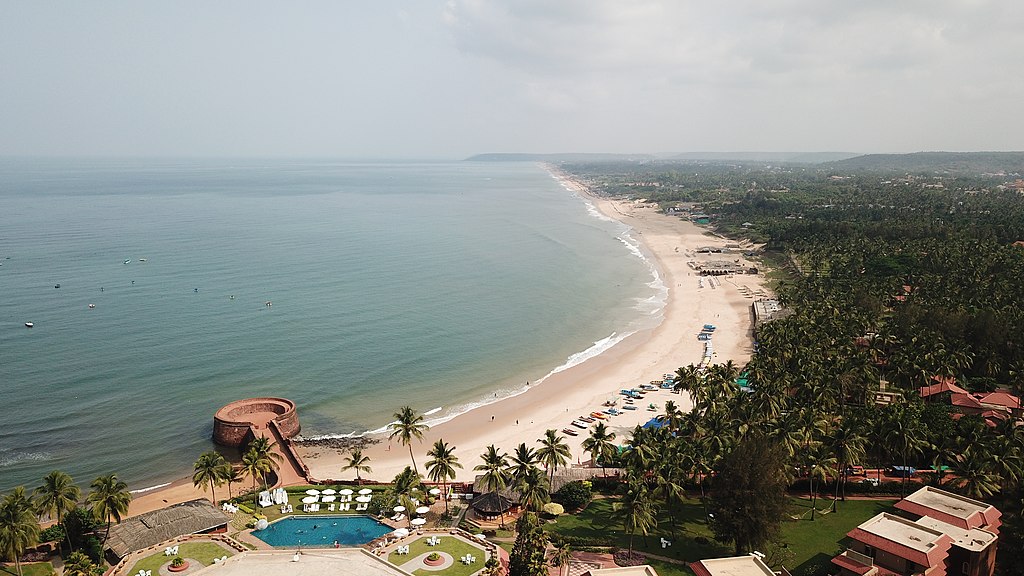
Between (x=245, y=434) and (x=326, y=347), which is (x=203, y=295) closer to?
(x=326, y=347)

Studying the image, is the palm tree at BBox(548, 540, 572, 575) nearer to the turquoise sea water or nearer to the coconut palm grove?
the coconut palm grove

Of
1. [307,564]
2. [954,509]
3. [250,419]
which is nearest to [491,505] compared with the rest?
[307,564]

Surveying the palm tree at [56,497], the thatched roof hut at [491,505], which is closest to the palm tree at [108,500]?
the palm tree at [56,497]

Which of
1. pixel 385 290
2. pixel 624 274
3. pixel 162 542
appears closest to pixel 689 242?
pixel 624 274

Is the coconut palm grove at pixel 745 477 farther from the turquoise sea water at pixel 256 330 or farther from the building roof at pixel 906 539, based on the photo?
the turquoise sea water at pixel 256 330

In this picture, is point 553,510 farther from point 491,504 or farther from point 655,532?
point 655,532
